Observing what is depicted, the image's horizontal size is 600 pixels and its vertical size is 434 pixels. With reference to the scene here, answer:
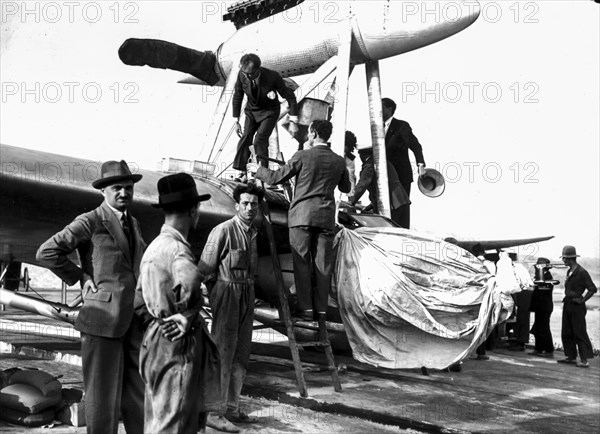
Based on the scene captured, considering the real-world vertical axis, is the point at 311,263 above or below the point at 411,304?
above

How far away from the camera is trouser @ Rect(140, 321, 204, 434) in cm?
325

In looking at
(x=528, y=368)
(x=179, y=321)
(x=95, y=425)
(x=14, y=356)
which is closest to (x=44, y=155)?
(x=14, y=356)

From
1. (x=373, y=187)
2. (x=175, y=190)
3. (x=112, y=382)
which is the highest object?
(x=373, y=187)

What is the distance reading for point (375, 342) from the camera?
7.11 m

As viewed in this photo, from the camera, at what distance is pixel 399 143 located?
36.3 feet

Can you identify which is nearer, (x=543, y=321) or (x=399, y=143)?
(x=399, y=143)

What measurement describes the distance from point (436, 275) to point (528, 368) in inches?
184

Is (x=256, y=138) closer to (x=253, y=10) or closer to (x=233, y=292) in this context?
(x=233, y=292)

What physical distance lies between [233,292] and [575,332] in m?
8.84

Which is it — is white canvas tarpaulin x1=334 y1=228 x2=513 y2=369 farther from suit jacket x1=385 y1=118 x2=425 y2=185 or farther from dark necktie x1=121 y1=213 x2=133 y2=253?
suit jacket x1=385 y1=118 x2=425 y2=185

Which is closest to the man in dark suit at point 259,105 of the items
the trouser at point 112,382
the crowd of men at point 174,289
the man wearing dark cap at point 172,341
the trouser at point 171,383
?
the crowd of men at point 174,289

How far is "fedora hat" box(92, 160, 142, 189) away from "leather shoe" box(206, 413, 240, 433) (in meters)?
2.02

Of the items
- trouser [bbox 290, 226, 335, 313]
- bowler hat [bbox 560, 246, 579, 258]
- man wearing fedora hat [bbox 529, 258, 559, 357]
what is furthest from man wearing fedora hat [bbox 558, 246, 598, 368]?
trouser [bbox 290, 226, 335, 313]

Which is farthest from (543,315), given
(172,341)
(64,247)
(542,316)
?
(172,341)
